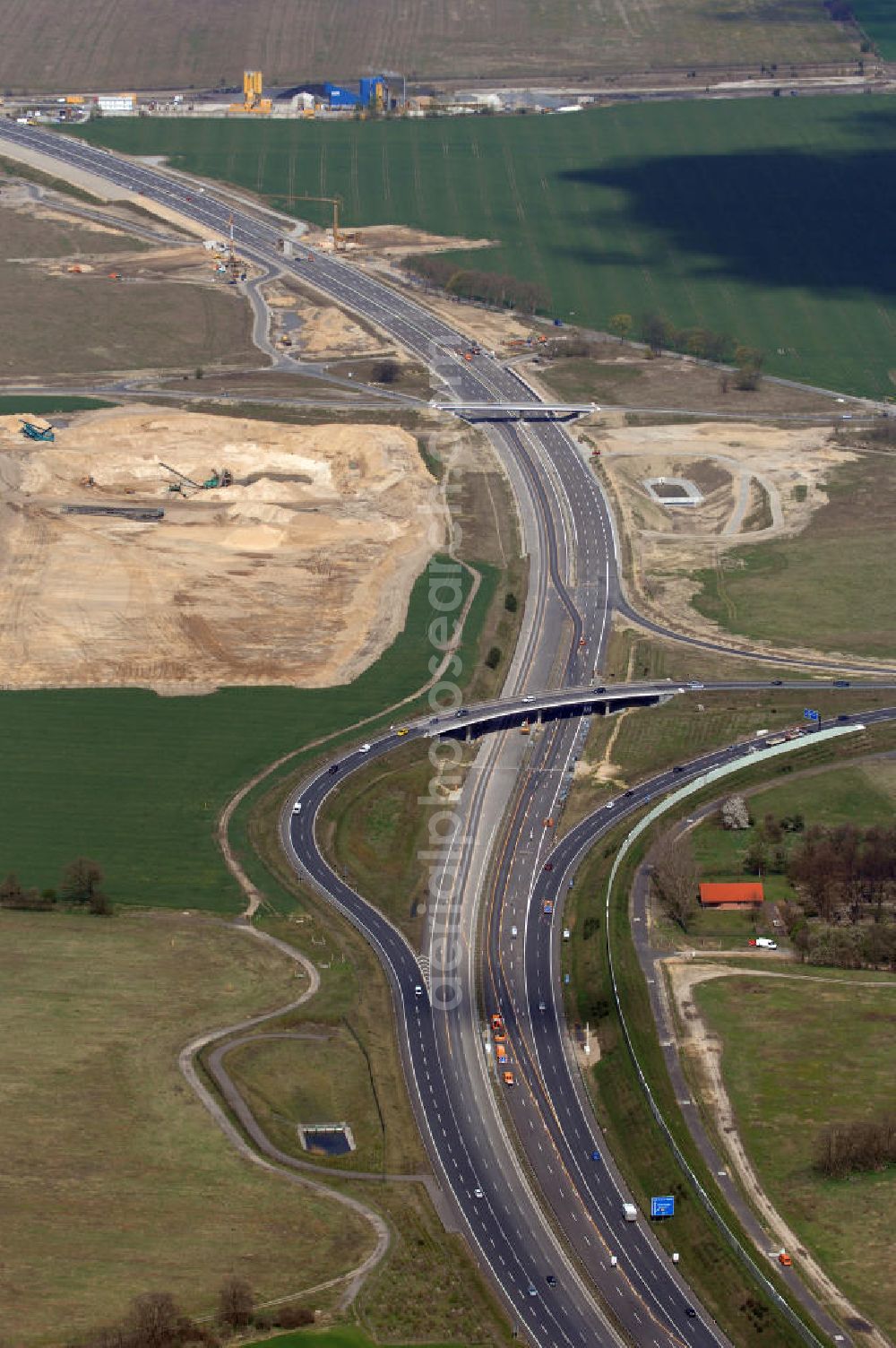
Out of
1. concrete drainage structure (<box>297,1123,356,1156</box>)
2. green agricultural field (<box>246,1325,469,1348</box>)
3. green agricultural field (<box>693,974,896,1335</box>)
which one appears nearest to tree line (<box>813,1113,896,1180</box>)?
green agricultural field (<box>693,974,896,1335</box>)

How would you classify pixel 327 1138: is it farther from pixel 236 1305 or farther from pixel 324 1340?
pixel 324 1340

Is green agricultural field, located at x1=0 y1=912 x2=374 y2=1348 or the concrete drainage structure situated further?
the concrete drainage structure

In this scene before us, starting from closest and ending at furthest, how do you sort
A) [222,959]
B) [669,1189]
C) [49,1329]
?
1. [49,1329]
2. [669,1189]
3. [222,959]

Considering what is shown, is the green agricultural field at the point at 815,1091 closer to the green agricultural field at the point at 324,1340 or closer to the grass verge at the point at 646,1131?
the grass verge at the point at 646,1131

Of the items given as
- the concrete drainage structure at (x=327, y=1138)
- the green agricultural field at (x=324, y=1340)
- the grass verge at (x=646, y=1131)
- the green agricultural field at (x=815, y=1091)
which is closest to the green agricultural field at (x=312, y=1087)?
the concrete drainage structure at (x=327, y=1138)

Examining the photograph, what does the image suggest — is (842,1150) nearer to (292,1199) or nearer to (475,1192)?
(475,1192)

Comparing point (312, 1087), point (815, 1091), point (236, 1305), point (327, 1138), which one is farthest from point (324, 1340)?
point (815, 1091)

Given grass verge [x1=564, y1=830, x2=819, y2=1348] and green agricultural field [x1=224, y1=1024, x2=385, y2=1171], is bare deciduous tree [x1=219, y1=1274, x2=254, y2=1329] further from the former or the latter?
grass verge [x1=564, y1=830, x2=819, y2=1348]

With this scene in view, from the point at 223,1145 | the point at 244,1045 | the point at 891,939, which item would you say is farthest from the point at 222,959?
the point at 891,939
